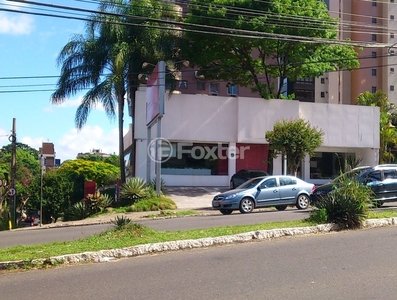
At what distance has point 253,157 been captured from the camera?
35.0 meters

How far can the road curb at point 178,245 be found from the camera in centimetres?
847

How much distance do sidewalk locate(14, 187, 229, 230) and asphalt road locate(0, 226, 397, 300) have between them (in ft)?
40.1

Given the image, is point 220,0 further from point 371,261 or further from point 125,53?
point 371,261

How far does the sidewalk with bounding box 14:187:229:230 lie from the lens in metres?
21.8

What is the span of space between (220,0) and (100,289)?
2686cm

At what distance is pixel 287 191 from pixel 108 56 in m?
15.9

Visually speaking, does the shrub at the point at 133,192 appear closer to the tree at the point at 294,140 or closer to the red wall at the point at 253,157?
the tree at the point at 294,140

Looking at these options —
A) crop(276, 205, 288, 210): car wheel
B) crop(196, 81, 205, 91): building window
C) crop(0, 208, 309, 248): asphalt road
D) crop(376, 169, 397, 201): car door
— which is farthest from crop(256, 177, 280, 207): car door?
crop(196, 81, 205, 91): building window

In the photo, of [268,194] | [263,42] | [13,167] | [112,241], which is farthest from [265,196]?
[13,167]

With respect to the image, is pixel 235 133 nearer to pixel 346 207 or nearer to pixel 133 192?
pixel 133 192

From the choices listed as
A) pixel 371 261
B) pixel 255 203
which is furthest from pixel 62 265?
pixel 255 203

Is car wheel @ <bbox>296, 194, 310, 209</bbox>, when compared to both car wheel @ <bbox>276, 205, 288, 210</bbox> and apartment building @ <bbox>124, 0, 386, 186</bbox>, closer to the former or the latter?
car wheel @ <bbox>276, 205, 288, 210</bbox>

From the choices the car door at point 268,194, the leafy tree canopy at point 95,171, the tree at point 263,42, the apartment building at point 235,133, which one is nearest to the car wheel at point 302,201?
the car door at point 268,194

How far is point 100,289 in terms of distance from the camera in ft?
22.8
